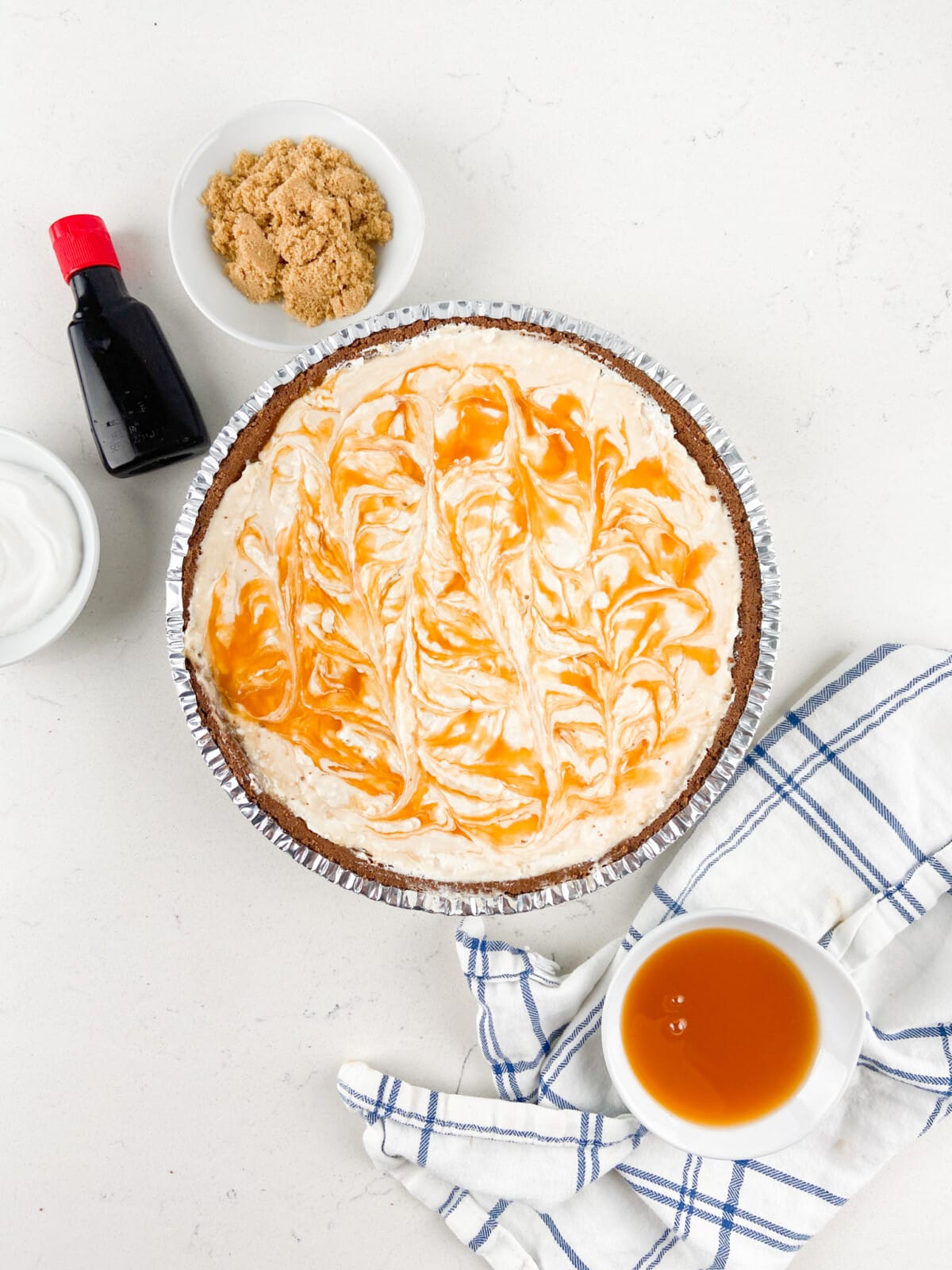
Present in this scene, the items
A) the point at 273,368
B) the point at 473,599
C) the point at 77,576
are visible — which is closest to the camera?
the point at 473,599

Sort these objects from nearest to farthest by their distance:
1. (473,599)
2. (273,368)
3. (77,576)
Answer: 1. (473,599)
2. (77,576)
3. (273,368)

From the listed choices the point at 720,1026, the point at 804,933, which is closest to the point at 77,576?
the point at 720,1026

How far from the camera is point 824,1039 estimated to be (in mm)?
1773

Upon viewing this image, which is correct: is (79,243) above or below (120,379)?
above

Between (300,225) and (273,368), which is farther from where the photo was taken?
(273,368)

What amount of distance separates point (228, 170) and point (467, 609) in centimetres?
100

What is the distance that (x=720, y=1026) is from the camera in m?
1.79

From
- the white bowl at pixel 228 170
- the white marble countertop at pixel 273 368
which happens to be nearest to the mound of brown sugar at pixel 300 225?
the white bowl at pixel 228 170

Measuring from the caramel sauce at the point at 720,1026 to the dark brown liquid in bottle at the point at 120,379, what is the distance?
4.46 feet

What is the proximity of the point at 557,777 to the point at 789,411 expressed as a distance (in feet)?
3.06

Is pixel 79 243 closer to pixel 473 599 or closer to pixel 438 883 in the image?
pixel 473 599

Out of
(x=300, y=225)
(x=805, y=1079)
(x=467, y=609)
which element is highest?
(x=300, y=225)

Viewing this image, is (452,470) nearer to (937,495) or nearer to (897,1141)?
(937,495)

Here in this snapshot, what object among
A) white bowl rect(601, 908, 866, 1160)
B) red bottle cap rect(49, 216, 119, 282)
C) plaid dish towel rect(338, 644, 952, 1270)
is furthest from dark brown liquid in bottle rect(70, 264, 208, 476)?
white bowl rect(601, 908, 866, 1160)
